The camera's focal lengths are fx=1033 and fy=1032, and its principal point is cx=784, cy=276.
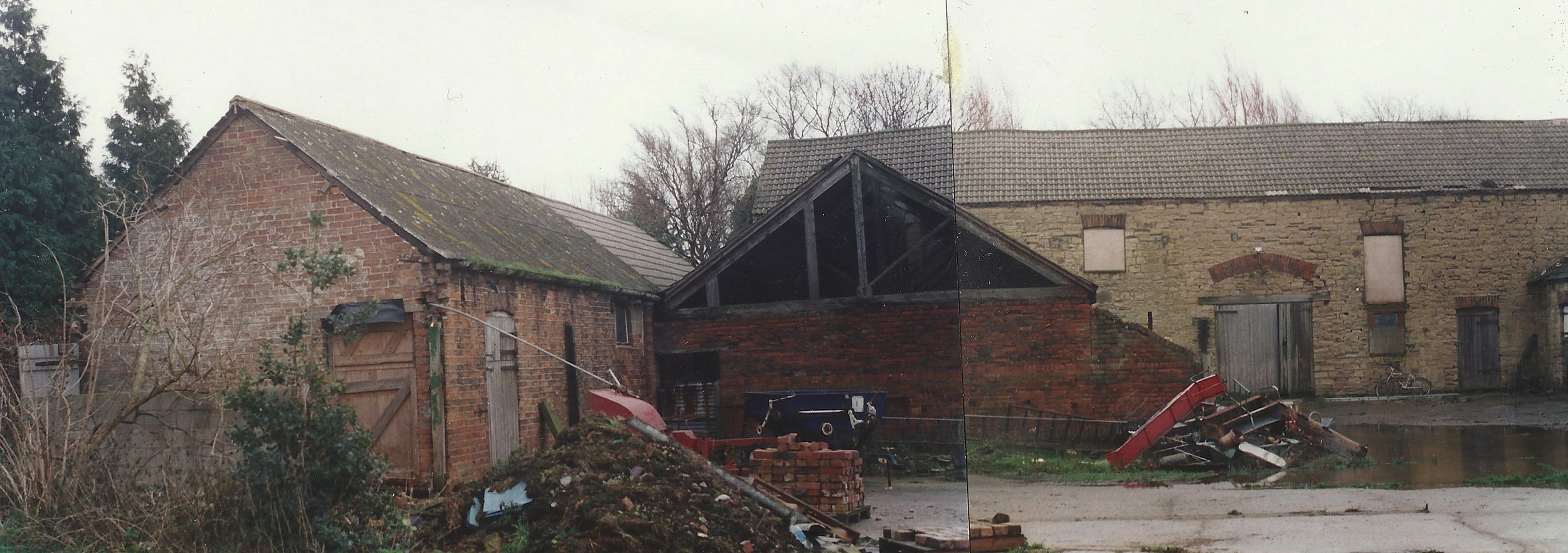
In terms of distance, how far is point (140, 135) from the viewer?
11.2 m

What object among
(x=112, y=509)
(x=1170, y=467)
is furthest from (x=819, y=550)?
(x=112, y=509)

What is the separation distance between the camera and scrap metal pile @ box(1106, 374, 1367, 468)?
4363 mm

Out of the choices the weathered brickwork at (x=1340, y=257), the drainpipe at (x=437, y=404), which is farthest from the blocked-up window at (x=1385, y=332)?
the drainpipe at (x=437, y=404)

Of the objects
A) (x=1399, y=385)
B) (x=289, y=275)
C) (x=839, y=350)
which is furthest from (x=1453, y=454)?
(x=289, y=275)

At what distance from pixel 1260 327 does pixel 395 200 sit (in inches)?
323

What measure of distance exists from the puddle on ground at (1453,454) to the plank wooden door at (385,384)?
7.90 m

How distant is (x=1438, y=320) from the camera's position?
4176mm

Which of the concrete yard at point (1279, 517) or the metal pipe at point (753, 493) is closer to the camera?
the concrete yard at point (1279, 517)

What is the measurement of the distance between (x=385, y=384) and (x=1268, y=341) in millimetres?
7914

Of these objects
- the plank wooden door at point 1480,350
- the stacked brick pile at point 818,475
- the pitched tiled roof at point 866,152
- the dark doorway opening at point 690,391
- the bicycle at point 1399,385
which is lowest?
the stacked brick pile at point 818,475

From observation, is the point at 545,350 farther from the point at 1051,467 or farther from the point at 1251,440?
the point at 1251,440

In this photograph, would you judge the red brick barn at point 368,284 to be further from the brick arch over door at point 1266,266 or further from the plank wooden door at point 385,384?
the brick arch over door at point 1266,266

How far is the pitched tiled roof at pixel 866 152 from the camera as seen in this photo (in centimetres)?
1273

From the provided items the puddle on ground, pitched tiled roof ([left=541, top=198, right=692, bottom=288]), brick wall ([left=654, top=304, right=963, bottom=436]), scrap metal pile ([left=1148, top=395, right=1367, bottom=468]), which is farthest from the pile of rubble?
pitched tiled roof ([left=541, top=198, right=692, bottom=288])
